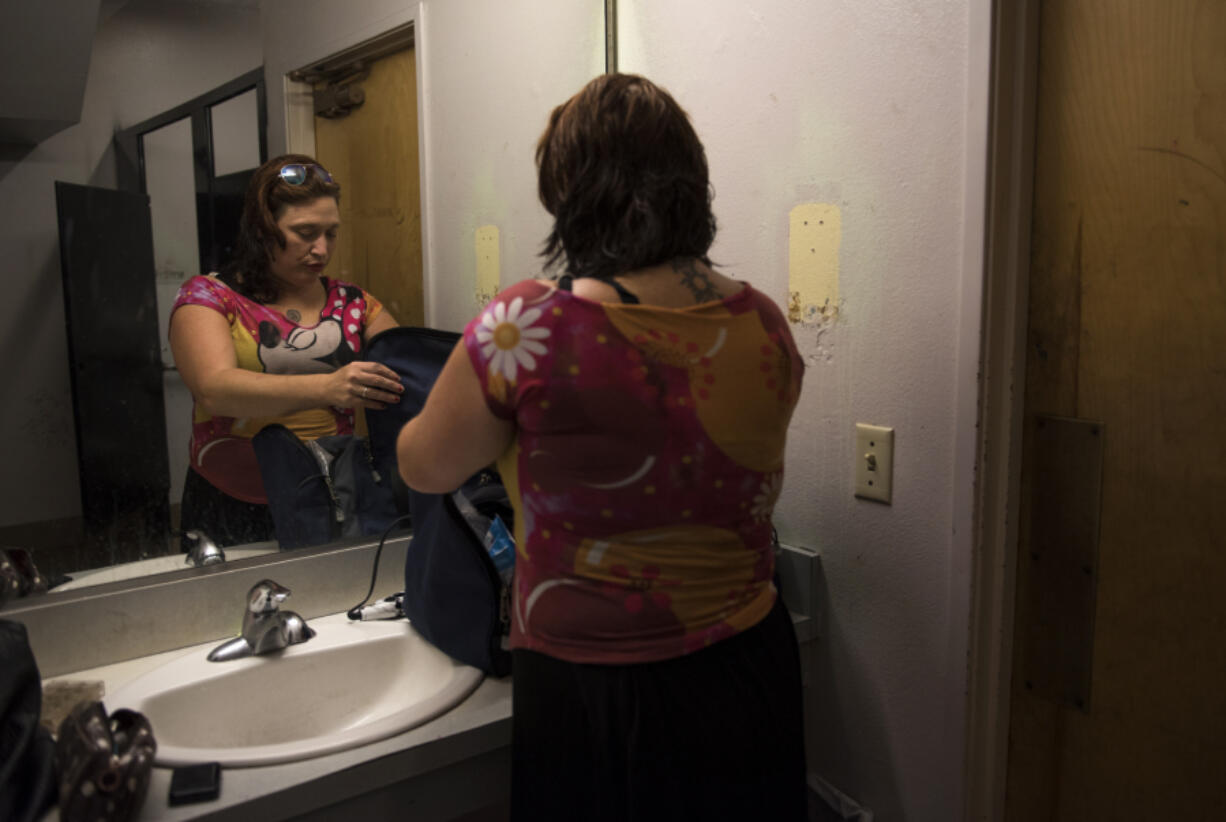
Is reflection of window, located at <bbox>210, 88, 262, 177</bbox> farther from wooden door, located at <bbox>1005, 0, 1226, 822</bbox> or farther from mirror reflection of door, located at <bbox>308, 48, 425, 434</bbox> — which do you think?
wooden door, located at <bbox>1005, 0, 1226, 822</bbox>

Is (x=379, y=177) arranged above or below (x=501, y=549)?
above

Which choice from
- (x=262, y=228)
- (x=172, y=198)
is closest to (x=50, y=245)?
(x=172, y=198)

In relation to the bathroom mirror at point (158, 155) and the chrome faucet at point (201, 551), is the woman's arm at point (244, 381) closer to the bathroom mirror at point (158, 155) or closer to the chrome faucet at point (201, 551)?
the bathroom mirror at point (158, 155)

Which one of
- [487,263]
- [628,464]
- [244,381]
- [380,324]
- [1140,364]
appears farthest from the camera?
[487,263]

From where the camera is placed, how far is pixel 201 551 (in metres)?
1.10

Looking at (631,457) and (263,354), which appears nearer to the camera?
(631,457)

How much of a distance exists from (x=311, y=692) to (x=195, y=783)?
0.98 ft

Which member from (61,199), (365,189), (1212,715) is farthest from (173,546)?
(1212,715)

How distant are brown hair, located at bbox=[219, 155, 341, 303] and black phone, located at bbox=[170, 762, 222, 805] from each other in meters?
0.60

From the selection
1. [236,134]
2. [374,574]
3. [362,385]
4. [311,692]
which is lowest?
[311,692]

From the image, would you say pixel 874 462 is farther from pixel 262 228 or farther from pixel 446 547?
pixel 262 228

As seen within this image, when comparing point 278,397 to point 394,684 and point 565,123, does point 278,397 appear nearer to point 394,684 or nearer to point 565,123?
point 394,684

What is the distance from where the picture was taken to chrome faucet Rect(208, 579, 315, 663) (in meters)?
1.04

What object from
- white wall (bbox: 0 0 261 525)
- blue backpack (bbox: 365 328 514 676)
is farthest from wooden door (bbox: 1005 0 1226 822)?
white wall (bbox: 0 0 261 525)
